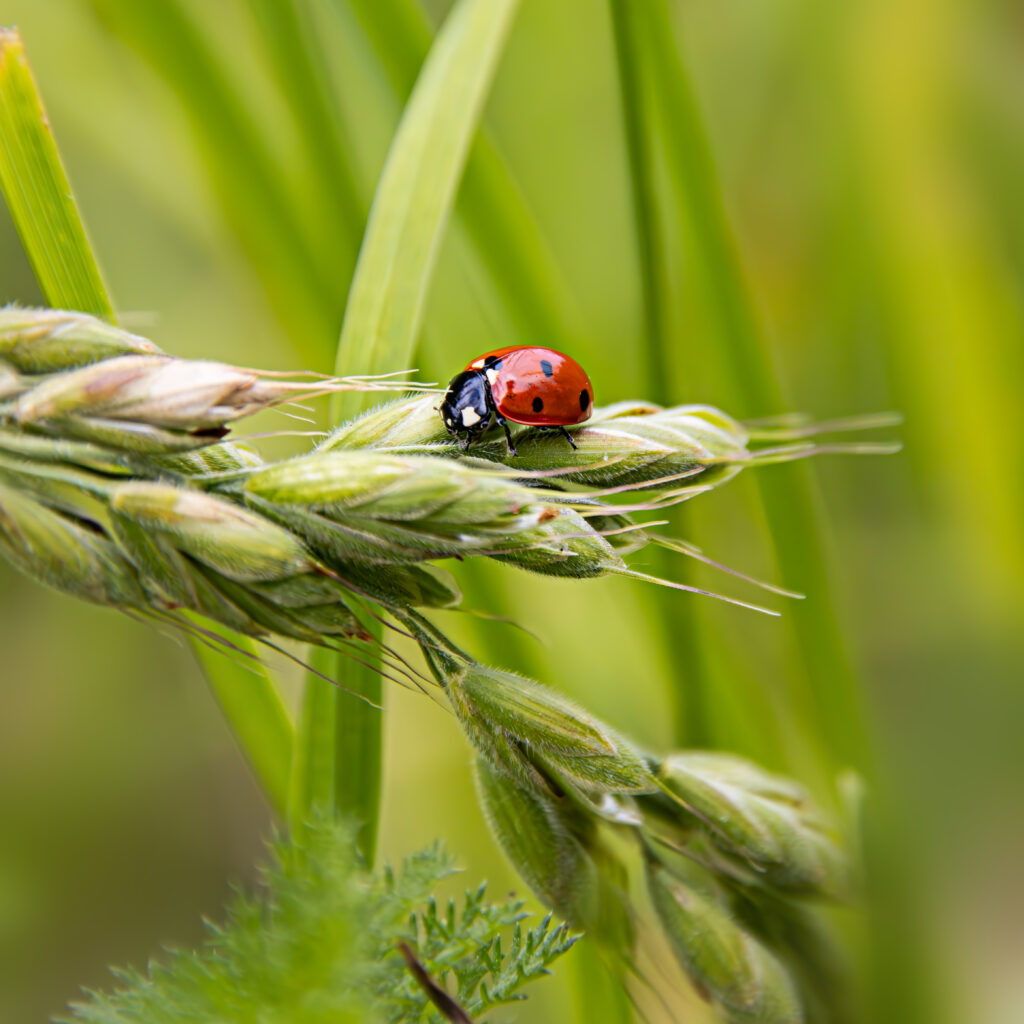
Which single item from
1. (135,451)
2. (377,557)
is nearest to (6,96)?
(135,451)

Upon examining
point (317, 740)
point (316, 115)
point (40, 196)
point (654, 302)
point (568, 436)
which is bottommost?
point (317, 740)

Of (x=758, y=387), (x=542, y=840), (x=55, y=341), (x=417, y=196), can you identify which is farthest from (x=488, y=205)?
(x=542, y=840)

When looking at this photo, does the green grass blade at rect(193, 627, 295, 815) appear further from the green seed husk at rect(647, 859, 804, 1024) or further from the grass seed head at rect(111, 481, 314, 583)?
the green seed husk at rect(647, 859, 804, 1024)

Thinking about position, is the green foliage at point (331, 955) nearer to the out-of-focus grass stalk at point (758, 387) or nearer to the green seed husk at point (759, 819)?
the green seed husk at point (759, 819)

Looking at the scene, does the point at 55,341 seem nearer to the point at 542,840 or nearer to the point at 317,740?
the point at 317,740

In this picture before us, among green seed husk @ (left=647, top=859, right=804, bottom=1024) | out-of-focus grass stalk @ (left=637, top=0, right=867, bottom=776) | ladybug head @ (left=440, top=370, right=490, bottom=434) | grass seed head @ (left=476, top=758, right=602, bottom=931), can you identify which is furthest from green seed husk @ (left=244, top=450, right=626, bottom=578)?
out-of-focus grass stalk @ (left=637, top=0, right=867, bottom=776)

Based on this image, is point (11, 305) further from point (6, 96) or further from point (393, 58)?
point (393, 58)
